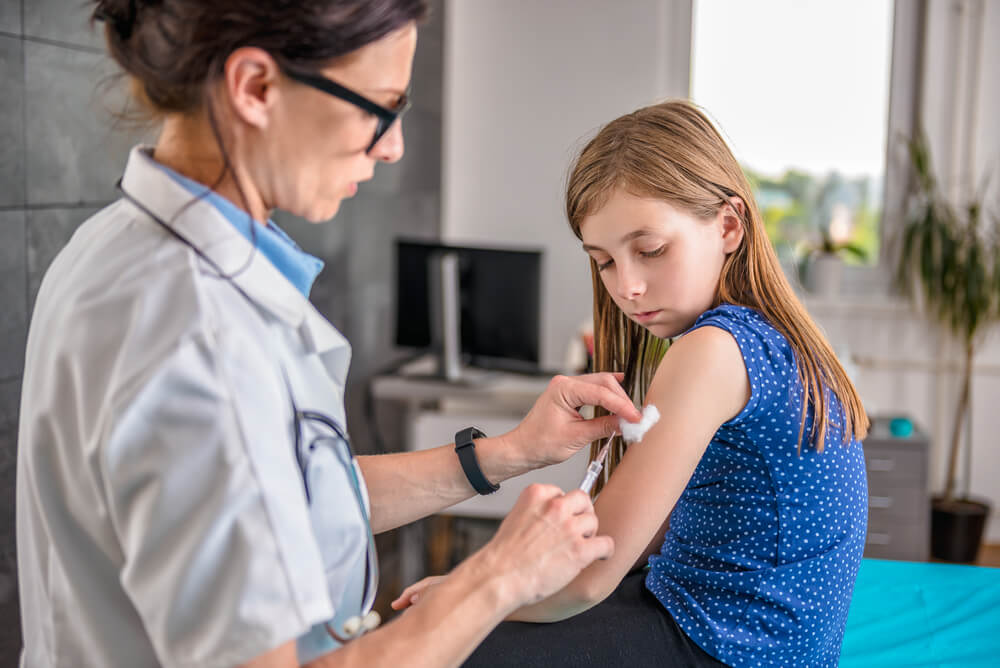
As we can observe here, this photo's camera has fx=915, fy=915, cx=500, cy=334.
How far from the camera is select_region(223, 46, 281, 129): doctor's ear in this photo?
80cm

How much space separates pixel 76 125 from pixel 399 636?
1.43m

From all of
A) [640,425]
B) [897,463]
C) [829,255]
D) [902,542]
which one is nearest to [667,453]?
[640,425]

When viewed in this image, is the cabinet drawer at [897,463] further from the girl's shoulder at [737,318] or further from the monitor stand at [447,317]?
the girl's shoulder at [737,318]

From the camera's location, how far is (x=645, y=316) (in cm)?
135

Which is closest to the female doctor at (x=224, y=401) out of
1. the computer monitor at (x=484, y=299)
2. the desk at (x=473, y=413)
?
the desk at (x=473, y=413)

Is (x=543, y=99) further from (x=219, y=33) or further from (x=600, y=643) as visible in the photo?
(x=219, y=33)

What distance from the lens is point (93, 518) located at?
2.57ft

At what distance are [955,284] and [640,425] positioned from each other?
299cm

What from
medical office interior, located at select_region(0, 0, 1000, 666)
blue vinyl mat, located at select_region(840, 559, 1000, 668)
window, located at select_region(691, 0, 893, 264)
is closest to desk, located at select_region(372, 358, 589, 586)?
medical office interior, located at select_region(0, 0, 1000, 666)

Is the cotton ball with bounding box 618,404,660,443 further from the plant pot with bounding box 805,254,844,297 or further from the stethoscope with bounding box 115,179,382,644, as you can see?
the plant pot with bounding box 805,254,844,297

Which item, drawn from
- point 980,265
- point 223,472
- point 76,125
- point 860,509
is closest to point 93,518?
point 223,472

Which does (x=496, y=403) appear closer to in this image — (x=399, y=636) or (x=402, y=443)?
(x=402, y=443)

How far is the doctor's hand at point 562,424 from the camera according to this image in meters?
1.20

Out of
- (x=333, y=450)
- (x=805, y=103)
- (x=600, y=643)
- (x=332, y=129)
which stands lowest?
(x=600, y=643)
